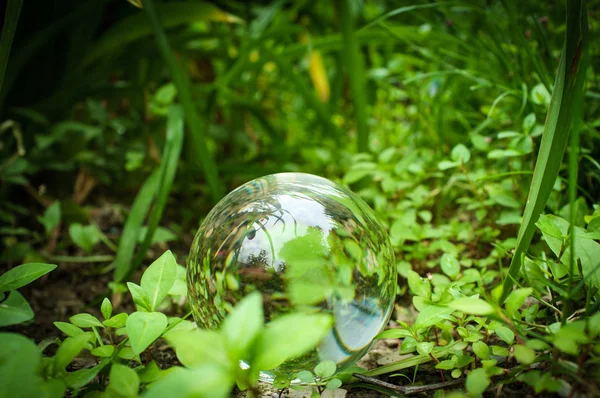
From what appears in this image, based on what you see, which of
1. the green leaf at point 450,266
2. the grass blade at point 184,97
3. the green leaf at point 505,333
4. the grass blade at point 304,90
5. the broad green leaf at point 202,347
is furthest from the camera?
the grass blade at point 304,90

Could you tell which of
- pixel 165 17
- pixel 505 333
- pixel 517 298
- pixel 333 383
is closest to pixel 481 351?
pixel 505 333

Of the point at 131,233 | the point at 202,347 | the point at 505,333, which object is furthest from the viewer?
the point at 131,233

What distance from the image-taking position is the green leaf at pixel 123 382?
95cm

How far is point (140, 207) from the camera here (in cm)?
196

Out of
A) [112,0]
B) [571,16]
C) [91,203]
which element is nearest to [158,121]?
[91,203]

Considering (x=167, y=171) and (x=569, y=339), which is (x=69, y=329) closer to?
(x=167, y=171)

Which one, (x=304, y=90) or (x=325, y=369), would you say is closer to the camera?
(x=325, y=369)

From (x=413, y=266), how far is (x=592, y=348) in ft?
2.49

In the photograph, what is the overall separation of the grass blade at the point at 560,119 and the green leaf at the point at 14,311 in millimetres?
1134

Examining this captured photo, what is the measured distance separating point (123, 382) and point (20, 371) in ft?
0.69

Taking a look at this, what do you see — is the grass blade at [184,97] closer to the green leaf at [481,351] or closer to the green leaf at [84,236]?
the green leaf at [84,236]

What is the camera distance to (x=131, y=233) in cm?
191

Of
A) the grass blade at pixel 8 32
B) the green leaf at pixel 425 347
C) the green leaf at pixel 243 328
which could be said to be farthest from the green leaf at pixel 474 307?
the grass blade at pixel 8 32

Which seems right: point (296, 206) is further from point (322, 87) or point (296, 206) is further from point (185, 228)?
point (322, 87)
